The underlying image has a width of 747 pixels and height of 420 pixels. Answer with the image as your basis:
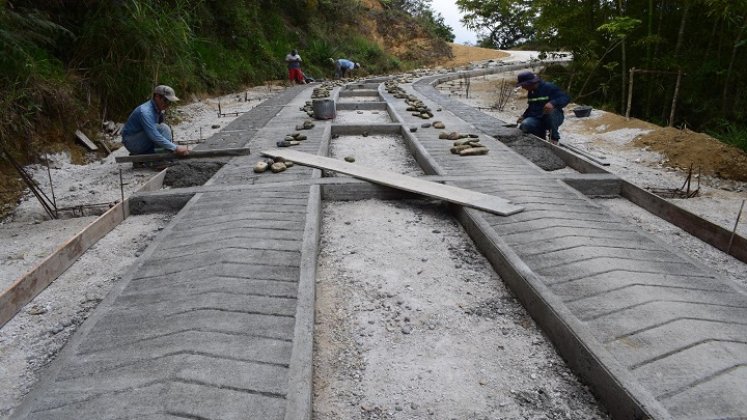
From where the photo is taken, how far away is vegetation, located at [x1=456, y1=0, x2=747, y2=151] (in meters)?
7.96

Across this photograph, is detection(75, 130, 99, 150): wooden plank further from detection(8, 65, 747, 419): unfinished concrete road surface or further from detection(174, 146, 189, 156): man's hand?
detection(8, 65, 747, 419): unfinished concrete road surface

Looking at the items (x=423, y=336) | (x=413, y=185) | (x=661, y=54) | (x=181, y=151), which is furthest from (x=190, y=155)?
(x=661, y=54)

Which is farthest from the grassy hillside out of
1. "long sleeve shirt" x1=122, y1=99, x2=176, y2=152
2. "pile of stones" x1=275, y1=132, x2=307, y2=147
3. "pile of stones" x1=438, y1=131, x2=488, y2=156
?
"pile of stones" x1=438, y1=131, x2=488, y2=156

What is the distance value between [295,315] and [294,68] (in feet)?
42.4

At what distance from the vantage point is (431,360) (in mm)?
2051

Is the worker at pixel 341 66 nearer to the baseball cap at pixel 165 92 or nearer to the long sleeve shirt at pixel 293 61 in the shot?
the long sleeve shirt at pixel 293 61

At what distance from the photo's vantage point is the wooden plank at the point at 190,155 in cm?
491

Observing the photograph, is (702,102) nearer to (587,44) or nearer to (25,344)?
(587,44)

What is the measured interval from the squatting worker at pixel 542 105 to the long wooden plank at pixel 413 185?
2.69 meters

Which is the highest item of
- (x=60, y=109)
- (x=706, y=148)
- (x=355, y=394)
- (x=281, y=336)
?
(x=60, y=109)

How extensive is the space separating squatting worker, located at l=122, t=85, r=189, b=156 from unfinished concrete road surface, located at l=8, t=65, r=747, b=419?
124 centimetres

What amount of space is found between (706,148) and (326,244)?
5.00 m

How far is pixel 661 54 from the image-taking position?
9.14 m

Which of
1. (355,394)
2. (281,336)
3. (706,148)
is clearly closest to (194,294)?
(281,336)
